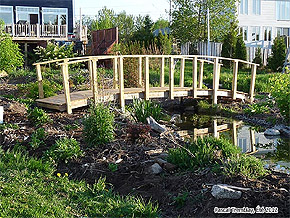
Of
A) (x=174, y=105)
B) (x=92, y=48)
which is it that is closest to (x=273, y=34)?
(x=92, y=48)

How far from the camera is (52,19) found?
28812 mm

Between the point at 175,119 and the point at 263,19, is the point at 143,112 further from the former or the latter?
the point at 263,19

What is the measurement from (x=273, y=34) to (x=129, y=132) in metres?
27.1

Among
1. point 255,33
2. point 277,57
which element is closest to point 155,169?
point 277,57

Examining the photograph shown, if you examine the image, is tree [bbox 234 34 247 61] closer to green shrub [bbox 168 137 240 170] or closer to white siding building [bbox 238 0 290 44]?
white siding building [bbox 238 0 290 44]

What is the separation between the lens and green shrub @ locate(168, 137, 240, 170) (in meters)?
6.16

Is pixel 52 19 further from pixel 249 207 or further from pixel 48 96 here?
pixel 249 207

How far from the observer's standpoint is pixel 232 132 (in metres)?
10.8

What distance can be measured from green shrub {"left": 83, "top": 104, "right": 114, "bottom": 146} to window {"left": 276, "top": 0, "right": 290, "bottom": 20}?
28.0 metres

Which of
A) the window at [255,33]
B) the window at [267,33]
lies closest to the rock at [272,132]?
the window at [255,33]

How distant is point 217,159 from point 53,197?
230 centimetres

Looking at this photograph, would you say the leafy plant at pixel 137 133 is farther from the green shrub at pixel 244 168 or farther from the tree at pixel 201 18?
the tree at pixel 201 18

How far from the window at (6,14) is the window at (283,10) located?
61.0 feet

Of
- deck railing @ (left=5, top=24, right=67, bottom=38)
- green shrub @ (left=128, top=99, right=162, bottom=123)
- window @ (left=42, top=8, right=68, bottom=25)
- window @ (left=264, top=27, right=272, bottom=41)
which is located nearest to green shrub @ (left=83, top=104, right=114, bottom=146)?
green shrub @ (left=128, top=99, right=162, bottom=123)
